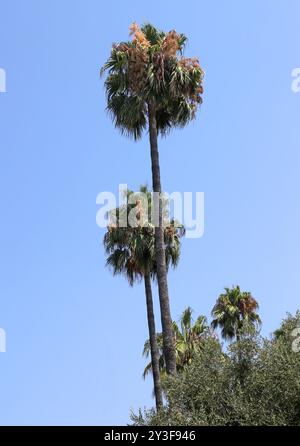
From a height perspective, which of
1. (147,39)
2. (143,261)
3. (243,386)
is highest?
(147,39)

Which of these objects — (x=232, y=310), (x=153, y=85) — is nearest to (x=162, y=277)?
(x=153, y=85)

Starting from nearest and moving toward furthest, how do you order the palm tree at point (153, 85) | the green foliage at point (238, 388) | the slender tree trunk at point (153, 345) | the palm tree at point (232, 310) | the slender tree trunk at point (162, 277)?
the green foliage at point (238, 388)
the slender tree trunk at point (162, 277)
the palm tree at point (153, 85)
the slender tree trunk at point (153, 345)
the palm tree at point (232, 310)

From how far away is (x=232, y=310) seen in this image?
42562 millimetres

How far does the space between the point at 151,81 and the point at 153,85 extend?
18 cm

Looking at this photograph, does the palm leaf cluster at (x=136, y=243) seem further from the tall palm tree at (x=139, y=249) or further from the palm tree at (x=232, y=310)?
the palm tree at (x=232, y=310)

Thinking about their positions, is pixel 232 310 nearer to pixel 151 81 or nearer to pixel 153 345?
pixel 153 345

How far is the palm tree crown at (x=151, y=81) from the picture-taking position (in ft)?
82.2

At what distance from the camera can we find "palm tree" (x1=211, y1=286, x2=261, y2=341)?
42.6 metres

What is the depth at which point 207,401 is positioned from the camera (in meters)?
16.5

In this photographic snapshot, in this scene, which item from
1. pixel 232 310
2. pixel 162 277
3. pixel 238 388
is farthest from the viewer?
pixel 232 310

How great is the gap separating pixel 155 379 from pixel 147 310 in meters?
2.94

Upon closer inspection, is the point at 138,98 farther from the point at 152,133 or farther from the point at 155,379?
the point at 155,379

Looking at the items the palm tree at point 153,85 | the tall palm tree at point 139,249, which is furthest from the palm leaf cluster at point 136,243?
the palm tree at point 153,85
